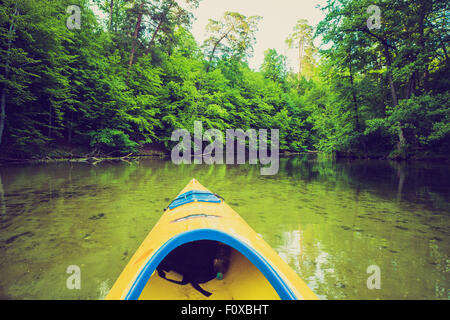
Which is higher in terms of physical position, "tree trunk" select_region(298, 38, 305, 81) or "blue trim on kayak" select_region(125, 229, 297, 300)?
"tree trunk" select_region(298, 38, 305, 81)

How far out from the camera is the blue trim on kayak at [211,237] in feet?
3.59

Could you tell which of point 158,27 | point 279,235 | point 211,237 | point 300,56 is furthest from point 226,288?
point 300,56

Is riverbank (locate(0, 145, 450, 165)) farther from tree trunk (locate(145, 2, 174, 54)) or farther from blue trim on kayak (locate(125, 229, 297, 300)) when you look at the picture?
blue trim on kayak (locate(125, 229, 297, 300))

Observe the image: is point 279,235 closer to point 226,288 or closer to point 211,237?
point 226,288

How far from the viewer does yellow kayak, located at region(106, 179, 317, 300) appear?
45.6 inches

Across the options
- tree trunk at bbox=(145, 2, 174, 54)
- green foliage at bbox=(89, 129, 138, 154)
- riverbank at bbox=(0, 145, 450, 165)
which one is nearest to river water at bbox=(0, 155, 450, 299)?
riverbank at bbox=(0, 145, 450, 165)

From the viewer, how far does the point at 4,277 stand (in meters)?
1.94

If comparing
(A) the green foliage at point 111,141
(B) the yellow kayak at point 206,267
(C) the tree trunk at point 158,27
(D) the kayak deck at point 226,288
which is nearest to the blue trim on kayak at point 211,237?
(B) the yellow kayak at point 206,267

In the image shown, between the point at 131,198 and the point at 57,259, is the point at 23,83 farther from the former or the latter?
the point at 57,259

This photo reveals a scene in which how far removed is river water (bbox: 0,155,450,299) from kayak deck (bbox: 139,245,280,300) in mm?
398

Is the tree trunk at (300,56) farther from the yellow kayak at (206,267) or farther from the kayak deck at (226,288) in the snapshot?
the kayak deck at (226,288)

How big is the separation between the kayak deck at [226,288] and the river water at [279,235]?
40 centimetres

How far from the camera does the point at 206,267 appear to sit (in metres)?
2.00
